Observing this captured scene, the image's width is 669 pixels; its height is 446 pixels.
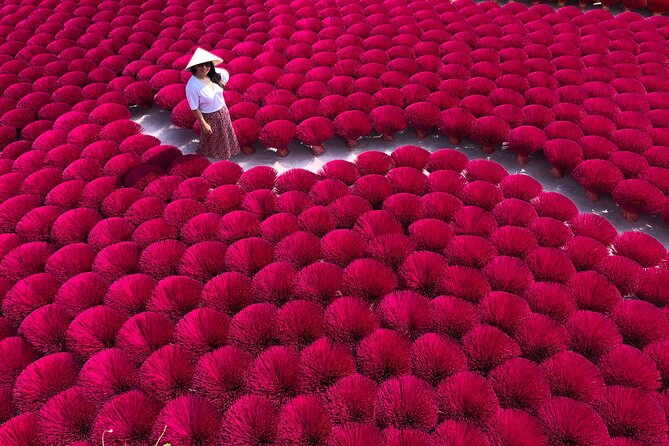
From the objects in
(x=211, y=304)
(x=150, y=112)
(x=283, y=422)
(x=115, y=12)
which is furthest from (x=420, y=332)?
(x=115, y=12)

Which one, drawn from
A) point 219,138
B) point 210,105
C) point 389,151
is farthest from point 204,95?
point 389,151

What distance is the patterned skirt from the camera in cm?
332

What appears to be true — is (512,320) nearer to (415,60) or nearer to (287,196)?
(287,196)

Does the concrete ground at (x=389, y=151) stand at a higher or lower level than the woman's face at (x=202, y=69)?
lower

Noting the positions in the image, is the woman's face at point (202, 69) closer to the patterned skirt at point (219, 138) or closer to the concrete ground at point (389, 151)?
the patterned skirt at point (219, 138)

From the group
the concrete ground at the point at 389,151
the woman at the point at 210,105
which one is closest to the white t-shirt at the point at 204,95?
the woman at the point at 210,105

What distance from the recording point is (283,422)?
5.71ft

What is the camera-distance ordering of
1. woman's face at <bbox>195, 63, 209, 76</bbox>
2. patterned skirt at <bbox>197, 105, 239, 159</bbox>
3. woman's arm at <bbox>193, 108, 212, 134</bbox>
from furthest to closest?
1. patterned skirt at <bbox>197, 105, 239, 159</bbox>
2. woman's arm at <bbox>193, 108, 212, 134</bbox>
3. woman's face at <bbox>195, 63, 209, 76</bbox>

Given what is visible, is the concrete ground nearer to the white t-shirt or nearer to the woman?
the woman

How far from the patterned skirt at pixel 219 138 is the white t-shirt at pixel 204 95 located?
50 millimetres

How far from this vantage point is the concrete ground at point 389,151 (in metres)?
3.22

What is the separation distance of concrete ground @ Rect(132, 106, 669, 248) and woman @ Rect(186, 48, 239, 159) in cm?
26

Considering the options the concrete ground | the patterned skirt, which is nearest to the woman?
the patterned skirt

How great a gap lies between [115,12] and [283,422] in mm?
5533
